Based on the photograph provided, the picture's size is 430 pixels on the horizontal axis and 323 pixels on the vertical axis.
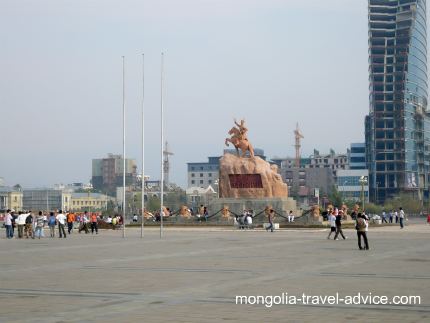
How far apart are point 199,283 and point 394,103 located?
535 ft

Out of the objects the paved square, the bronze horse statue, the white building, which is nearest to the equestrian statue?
the bronze horse statue

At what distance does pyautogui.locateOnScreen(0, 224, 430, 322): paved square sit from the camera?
39.4 feet

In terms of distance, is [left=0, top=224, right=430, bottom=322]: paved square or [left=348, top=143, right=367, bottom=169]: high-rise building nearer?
[left=0, top=224, right=430, bottom=322]: paved square

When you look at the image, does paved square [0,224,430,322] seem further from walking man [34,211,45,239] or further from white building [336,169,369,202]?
white building [336,169,369,202]

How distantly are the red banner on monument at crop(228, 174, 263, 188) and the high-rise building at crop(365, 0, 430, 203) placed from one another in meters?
112

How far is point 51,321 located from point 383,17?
574 feet

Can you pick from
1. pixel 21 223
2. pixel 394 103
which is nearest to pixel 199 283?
pixel 21 223

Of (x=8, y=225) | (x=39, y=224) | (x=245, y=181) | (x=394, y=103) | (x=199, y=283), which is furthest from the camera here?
(x=394, y=103)

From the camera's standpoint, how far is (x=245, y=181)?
65.1 metres

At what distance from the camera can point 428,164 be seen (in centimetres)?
18638

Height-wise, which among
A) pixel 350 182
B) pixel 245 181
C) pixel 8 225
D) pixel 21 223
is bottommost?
pixel 8 225

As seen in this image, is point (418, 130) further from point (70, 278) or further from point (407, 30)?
point (70, 278)

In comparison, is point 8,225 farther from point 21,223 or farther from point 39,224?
point 39,224

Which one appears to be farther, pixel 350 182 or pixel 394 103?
pixel 350 182
